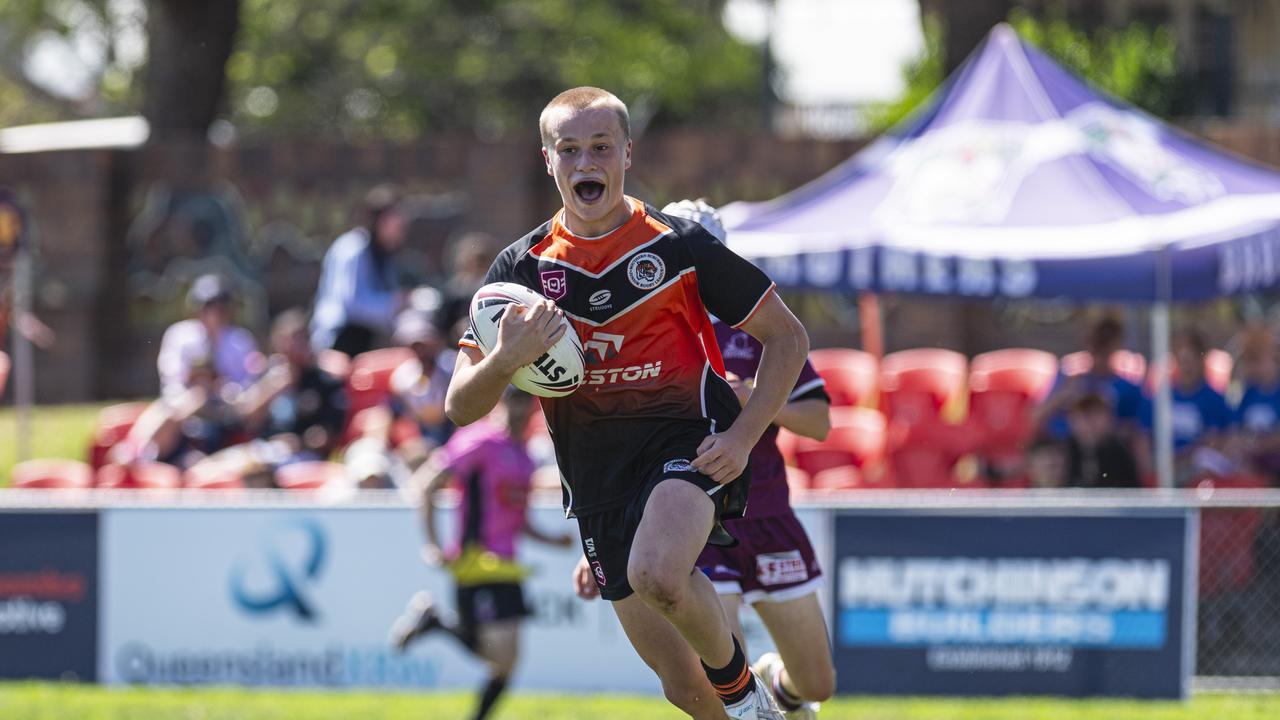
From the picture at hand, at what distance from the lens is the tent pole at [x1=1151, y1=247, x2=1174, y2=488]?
1070cm

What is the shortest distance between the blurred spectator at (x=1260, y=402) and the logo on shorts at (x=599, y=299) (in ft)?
→ 24.9

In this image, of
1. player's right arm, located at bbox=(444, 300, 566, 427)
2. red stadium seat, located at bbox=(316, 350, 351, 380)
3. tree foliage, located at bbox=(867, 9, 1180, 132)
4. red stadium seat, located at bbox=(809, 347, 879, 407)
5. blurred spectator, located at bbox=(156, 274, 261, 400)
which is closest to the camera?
player's right arm, located at bbox=(444, 300, 566, 427)

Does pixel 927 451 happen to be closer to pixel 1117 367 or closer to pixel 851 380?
pixel 1117 367

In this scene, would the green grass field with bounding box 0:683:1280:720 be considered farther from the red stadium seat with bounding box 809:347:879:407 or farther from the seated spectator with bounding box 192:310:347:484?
the red stadium seat with bounding box 809:347:879:407

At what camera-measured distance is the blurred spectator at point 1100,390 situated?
11750 millimetres

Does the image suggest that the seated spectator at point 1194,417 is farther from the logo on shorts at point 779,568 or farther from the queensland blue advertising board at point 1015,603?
the logo on shorts at point 779,568

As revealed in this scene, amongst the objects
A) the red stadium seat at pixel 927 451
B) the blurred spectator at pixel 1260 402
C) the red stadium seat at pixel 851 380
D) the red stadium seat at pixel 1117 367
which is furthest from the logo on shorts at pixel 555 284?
the red stadium seat at pixel 851 380

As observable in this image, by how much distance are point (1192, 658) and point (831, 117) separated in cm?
1931

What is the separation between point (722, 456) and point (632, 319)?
504 mm

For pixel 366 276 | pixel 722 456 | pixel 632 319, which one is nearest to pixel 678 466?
pixel 722 456

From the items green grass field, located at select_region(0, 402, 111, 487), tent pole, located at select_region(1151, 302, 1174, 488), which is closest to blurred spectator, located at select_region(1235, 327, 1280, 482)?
tent pole, located at select_region(1151, 302, 1174, 488)

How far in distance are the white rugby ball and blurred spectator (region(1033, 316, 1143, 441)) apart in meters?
7.24

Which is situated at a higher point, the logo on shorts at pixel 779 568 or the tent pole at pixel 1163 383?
the tent pole at pixel 1163 383

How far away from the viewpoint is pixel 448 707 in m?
10.5
